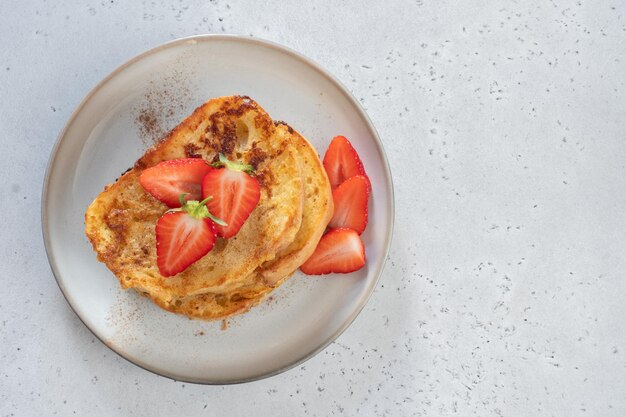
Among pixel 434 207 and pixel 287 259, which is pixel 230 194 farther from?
pixel 434 207

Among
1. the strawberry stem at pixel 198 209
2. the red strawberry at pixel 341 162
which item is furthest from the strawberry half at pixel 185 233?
the red strawberry at pixel 341 162

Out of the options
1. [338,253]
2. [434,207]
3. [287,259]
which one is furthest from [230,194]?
[434,207]

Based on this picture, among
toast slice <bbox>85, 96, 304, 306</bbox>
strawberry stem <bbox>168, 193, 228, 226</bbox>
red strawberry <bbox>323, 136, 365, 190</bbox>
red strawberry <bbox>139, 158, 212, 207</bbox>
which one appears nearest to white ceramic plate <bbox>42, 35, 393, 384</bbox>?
red strawberry <bbox>323, 136, 365, 190</bbox>

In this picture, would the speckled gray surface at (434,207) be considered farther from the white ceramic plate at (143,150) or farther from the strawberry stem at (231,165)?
the strawberry stem at (231,165)

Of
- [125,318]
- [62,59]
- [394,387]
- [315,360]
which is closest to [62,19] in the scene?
[62,59]

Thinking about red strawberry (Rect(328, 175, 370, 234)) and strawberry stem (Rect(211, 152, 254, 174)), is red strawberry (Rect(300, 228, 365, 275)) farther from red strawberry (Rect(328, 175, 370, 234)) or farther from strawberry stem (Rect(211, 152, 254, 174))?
strawberry stem (Rect(211, 152, 254, 174))

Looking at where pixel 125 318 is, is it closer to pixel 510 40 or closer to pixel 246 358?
pixel 246 358
